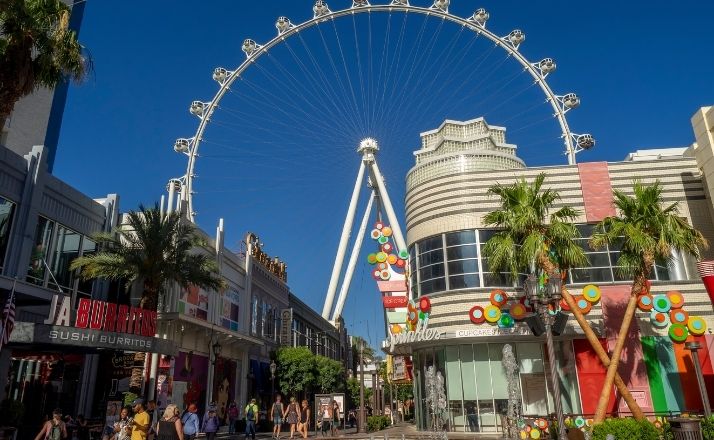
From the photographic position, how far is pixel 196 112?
1693 inches

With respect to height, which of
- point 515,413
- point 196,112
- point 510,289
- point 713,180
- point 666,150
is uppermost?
point 196,112

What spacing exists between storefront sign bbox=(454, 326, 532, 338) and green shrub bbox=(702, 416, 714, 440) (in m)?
8.58

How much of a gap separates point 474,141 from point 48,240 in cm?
3874

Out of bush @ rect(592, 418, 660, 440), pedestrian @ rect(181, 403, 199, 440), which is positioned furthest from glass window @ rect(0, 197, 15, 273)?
bush @ rect(592, 418, 660, 440)

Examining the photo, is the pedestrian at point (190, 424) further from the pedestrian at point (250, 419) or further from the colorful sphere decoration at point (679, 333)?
the colorful sphere decoration at point (679, 333)

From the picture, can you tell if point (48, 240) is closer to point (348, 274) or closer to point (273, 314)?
point (273, 314)

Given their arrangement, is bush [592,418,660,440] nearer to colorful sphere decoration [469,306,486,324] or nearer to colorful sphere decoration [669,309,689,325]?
colorful sphere decoration [469,306,486,324]

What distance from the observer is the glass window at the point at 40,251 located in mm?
24656

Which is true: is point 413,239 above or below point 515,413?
above

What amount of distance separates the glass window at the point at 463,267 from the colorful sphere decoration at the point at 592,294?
5561 mm

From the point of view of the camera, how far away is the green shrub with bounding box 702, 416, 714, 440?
61.3 feet

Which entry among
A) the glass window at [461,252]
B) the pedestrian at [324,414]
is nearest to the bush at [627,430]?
the glass window at [461,252]

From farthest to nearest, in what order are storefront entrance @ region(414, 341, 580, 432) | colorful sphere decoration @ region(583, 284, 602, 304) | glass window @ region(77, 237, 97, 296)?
glass window @ region(77, 237, 97, 296) < colorful sphere decoration @ region(583, 284, 602, 304) < storefront entrance @ region(414, 341, 580, 432)

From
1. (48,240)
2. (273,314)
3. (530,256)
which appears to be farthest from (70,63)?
(273,314)
